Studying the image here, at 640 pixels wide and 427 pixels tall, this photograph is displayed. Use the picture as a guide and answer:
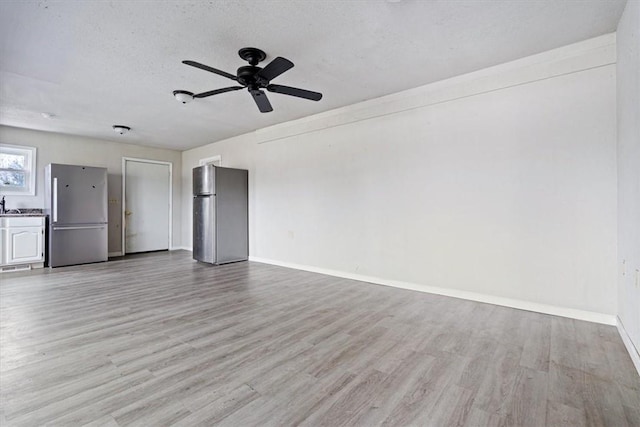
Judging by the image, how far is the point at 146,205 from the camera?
23.6 feet

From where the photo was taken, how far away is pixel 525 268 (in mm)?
3062

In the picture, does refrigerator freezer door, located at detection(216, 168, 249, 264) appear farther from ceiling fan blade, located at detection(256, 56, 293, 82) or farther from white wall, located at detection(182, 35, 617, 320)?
ceiling fan blade, located at detection(256, 56, 293, 82)

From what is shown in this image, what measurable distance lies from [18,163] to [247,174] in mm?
4161

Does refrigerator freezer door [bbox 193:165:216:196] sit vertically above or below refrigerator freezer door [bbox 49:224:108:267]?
above

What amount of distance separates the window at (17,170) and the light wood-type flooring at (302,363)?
324cm

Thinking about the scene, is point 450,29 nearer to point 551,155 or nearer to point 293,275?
point 551,155

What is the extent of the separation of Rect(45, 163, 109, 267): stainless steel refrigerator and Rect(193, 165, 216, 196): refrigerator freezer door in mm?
1793

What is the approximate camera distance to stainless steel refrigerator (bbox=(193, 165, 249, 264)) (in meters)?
5.55

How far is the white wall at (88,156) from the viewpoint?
5.55 meters

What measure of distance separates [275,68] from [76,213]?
206 inches

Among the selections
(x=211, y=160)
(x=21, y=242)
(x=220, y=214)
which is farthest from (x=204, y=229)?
(x=21, y=242)

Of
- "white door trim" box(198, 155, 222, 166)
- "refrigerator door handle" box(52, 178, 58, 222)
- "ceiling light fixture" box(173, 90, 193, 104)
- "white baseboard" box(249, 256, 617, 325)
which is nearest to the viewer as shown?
"white baseboard" box(249, 256, 617, 325)

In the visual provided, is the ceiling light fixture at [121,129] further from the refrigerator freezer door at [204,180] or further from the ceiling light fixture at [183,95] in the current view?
the ceiling light fixture at [183,95]

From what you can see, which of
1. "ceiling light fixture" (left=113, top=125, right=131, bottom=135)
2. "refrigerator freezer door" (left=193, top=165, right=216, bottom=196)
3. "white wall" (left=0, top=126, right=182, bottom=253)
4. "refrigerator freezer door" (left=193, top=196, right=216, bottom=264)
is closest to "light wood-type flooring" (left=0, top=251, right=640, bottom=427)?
"refrigerator freezer door" (left=193, top=196, right=216, bottom=264)
